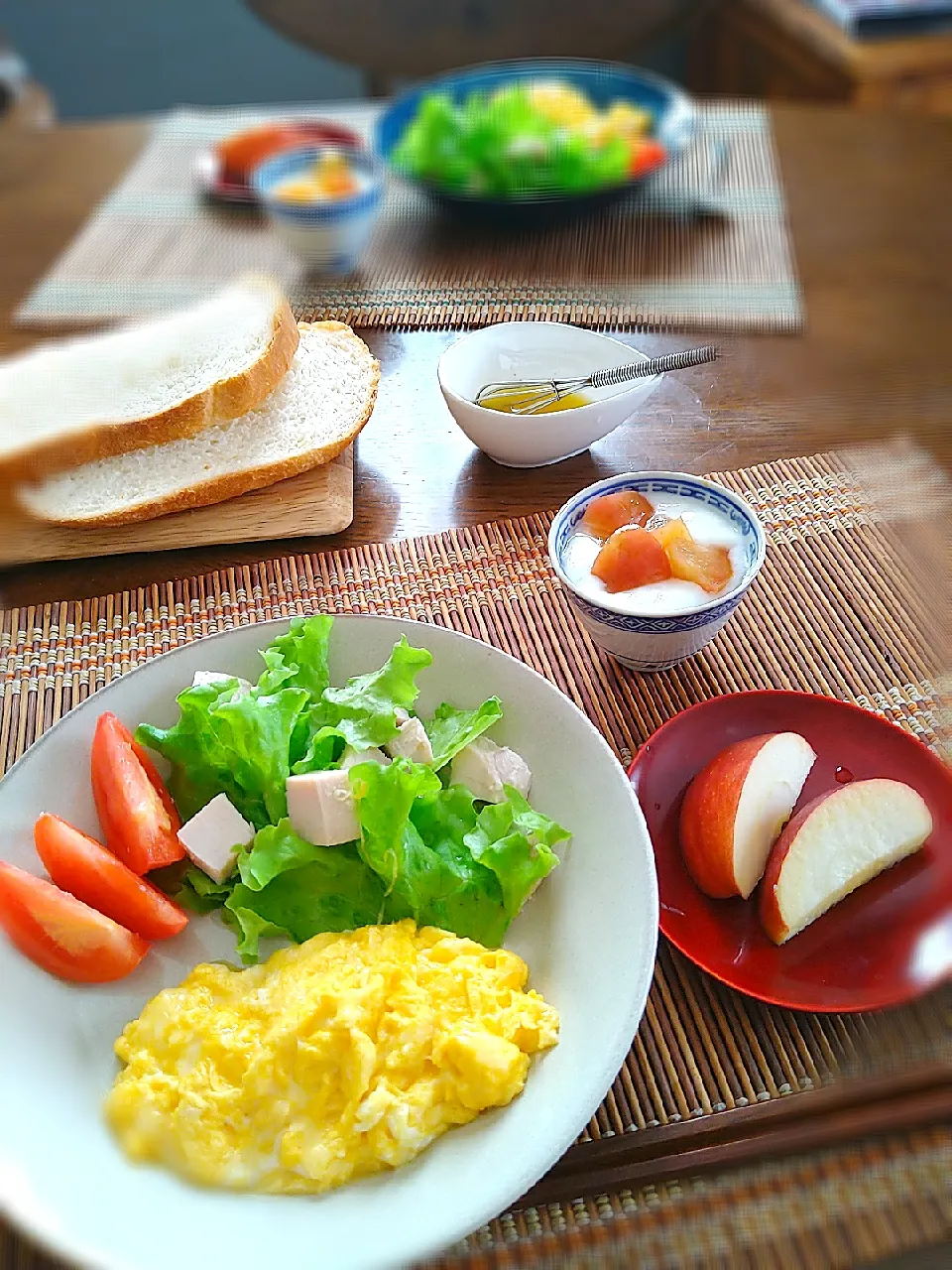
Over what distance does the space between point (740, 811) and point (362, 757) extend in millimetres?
202

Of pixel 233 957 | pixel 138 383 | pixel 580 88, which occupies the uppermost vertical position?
pixel 580 88

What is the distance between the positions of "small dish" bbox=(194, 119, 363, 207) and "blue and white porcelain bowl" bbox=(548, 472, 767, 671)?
65cm

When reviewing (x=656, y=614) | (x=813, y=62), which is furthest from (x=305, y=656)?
(x=813, y=62)

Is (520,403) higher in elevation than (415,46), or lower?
lower

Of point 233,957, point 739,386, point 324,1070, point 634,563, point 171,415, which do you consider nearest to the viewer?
point 324,1070

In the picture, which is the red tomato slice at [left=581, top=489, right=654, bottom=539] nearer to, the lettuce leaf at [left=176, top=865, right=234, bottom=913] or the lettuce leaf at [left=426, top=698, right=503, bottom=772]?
the lettuce leaf at [left=426, top=698, right=503, bottom=772]

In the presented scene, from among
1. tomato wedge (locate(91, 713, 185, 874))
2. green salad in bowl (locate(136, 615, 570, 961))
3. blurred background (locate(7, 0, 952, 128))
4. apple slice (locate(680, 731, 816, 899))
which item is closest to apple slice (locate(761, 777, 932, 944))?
apple slice (locate(680, 731, 816, 899))

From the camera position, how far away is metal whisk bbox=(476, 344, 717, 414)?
804mm

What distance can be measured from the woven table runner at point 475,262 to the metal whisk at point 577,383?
0.64 ft

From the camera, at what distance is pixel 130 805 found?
52 cm

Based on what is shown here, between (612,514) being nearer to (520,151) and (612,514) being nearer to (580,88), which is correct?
(520,151)

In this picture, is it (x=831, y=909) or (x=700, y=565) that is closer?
(x=831, y=909)

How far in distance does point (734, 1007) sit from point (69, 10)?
1.80 meters

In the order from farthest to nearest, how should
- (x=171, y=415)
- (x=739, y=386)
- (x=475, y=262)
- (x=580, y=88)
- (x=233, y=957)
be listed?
(x=580, y=88), (x=475, y=262), (x=739, y=386), (x=171, y=415), (x=233, y=957)
